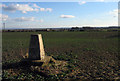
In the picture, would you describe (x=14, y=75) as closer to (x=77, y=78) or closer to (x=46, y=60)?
(x=46, y=60)

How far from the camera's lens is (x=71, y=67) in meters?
7.02

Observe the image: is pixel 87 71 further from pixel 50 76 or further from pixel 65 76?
pixel 50 76

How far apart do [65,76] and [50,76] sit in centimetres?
74

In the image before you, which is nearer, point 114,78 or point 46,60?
point 114,78

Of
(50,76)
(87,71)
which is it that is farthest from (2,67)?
(87,71)

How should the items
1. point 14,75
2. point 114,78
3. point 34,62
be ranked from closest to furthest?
point 114,78 → point 14,75 → point 34,62

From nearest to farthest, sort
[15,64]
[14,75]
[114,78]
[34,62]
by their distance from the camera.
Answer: [114,78], [14,75], [34,62], [15,64]

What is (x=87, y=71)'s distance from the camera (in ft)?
21.7

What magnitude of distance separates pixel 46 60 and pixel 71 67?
152cm

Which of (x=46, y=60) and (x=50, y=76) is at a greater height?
(x=46, y=60)

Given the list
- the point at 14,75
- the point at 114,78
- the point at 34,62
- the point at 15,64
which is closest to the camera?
the point at 114,78

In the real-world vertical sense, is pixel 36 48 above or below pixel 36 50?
above

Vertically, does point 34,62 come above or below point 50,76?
above

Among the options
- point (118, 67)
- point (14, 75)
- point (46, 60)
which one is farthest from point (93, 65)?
point (14, 75)
